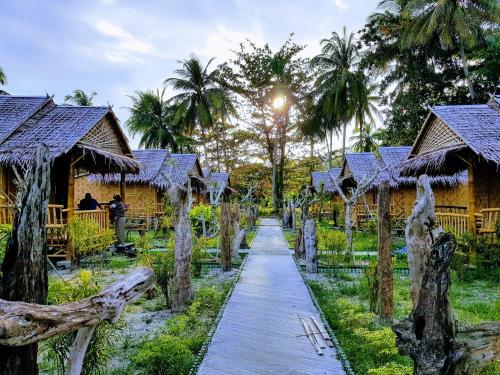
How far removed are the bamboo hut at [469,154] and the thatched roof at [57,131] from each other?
9.14 metres

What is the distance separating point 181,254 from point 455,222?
828 centimetres

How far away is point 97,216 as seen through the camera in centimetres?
1187

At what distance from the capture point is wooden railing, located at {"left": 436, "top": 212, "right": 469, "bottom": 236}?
1046cm

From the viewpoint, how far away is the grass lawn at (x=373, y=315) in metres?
3.94

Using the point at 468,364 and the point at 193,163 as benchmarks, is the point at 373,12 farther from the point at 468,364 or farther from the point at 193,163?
the point at 468,364

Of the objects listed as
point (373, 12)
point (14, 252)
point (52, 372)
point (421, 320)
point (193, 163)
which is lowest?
point (52, 372)

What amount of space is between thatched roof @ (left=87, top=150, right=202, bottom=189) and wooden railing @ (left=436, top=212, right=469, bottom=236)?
10697 millimetres

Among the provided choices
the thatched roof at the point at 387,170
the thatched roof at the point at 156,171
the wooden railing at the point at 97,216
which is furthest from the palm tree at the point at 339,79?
the wooden railing at the point at 97,216

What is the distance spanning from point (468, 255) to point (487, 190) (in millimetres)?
3161

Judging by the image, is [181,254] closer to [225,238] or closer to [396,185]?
[225,238]

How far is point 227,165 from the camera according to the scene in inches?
1598

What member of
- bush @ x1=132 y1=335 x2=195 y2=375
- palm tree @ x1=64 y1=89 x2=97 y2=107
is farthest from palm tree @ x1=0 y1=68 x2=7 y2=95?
bush @ x1=132 y1=335 x2=195 y2=375

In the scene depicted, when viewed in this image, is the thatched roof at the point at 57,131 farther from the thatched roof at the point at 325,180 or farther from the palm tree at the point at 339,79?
the palm tree at the point at 339,79

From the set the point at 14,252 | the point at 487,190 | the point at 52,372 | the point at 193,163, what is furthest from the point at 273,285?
the point at 193,163
